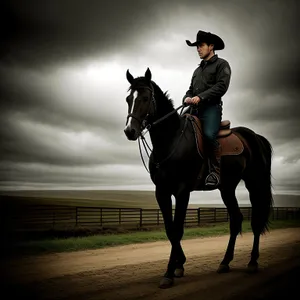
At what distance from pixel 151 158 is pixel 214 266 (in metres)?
2.19

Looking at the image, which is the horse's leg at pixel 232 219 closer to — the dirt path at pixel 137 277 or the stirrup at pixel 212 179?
the dirt path at pixel 137 277

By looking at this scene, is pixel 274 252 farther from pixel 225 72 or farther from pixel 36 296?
pixel 36 296

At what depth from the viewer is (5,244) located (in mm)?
6852

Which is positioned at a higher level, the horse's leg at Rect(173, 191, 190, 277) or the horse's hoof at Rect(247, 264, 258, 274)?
the horse's leg at Rect(173, 191, 190, 277)

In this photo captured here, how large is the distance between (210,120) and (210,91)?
436 mm

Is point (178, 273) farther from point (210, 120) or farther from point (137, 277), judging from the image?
point (210, 120)

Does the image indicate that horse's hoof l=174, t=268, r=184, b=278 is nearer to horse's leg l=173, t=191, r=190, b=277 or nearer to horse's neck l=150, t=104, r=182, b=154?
horse's leg l=173, t=191, r=190, b=277

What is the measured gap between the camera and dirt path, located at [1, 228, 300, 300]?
4.12m

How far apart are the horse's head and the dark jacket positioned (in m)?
0.89

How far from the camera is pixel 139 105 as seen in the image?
13.9 ft

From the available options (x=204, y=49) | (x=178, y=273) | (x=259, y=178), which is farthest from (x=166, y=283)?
(x=204, y=49)

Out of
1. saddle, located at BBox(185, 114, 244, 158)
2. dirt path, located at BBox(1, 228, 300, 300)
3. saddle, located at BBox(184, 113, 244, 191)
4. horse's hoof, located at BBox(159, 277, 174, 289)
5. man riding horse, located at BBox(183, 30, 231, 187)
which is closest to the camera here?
A: dirt path, located at BBox(1, 228, 300, 300)

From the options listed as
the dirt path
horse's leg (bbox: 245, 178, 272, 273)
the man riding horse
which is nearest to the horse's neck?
the man riding horse

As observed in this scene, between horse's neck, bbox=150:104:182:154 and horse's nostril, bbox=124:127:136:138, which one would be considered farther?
horse's neck, bbox=150:104:182:154
